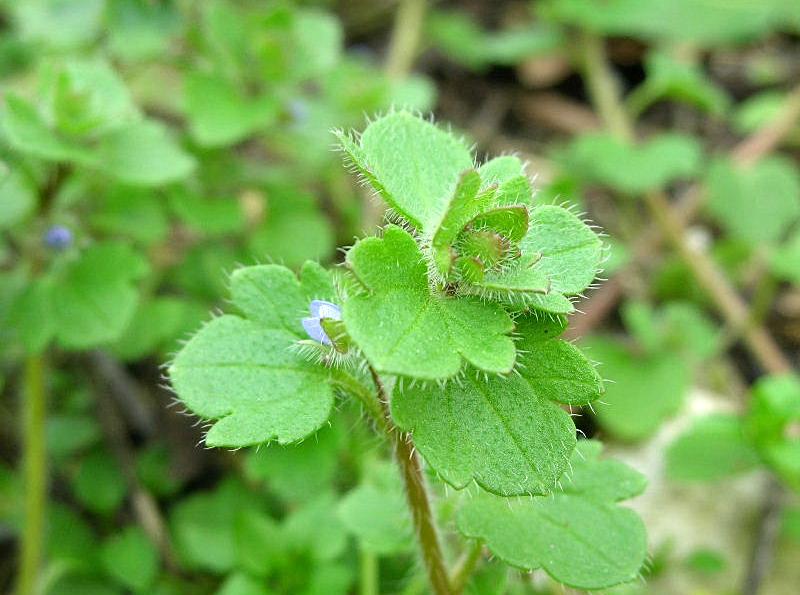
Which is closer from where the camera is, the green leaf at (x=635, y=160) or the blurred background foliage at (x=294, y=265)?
the blurred background foliage at (x=294, y=265)

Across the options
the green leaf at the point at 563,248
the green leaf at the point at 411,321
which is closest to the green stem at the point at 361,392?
the green leaf at the point at 411,321

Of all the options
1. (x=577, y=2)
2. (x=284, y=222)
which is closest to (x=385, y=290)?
(x=284, y=222)

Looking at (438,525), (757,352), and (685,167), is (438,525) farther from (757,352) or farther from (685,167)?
(685,167)

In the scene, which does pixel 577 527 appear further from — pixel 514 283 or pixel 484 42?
pixel 484 42

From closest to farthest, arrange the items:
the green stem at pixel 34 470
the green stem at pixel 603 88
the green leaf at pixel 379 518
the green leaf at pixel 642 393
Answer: the green leaf at pixel 379 518 → the green stem at pixel 34 470 → the green leaf at pixel 642 393 → the green stem at pixel 603 88

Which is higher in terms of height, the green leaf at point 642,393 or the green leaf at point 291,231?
the green leaf at point 291,231

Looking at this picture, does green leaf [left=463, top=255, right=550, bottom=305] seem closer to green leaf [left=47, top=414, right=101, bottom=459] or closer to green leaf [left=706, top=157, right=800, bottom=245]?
green leaf [left=47, top=414, right=101, bottom=459]

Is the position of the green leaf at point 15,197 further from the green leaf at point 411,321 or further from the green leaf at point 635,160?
the green leaf at point 635,160
